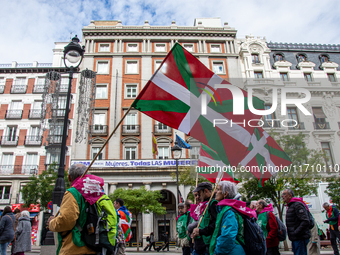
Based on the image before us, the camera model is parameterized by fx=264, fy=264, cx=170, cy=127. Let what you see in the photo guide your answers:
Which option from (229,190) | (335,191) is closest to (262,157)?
(229,190)

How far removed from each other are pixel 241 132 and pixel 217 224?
3.08 meters

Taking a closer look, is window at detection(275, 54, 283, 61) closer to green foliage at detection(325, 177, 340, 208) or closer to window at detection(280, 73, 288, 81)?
window at detection(280, 73, 288, 81)

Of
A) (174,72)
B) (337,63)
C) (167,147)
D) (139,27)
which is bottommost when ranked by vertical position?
(174,72)

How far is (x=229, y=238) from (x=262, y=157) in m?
5.52

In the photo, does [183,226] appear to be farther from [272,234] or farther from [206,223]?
[206,223]

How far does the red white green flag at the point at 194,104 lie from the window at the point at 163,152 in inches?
818

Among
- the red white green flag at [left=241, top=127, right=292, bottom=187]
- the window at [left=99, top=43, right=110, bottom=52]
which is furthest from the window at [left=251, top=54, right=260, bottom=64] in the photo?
the red white green flag at [left=241, top=127, right=292, bottom=187]

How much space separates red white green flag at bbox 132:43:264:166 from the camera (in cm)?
549

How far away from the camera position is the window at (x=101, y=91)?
2905 cm

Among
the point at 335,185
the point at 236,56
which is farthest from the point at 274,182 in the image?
the point at 236,56

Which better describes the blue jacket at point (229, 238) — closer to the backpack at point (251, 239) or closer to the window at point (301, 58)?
the backpack at point (251, 239)

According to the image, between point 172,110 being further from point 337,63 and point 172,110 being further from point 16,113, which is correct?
point 337,63

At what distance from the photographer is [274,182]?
1689 centimetres

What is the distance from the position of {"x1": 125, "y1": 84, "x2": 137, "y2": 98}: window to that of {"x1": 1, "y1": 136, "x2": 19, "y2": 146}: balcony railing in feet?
42.5
